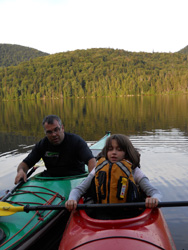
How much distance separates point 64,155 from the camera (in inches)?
165

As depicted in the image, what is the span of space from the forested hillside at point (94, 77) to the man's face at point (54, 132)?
312ft

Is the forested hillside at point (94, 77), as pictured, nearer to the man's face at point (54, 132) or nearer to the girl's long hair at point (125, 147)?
the man's face at point (54, 132)

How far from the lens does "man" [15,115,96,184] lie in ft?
13.3

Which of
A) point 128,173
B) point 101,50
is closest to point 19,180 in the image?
point 128,173

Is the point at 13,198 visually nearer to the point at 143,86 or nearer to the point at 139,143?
the point at 139,143

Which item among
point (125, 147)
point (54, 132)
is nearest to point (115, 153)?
point (125, 147)

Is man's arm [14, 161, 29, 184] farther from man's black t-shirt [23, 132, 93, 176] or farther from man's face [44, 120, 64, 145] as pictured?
man's face [44, 120, 64, 145]

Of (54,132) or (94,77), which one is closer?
(54,132)

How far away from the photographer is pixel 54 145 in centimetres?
418

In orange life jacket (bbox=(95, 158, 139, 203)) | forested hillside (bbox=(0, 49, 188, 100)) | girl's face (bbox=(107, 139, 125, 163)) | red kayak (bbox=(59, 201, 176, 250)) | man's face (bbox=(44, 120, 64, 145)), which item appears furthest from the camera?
forested hillside (bbox=(0, 49, 188, 100))

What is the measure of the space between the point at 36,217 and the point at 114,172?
1.52m

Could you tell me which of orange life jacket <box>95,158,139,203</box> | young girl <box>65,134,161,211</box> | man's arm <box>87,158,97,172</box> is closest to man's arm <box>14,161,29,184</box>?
man's arm <box>87,158,97,172</box>

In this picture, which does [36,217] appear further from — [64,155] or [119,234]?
[119,234]

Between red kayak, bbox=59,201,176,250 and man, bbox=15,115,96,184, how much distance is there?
1.56 meters
